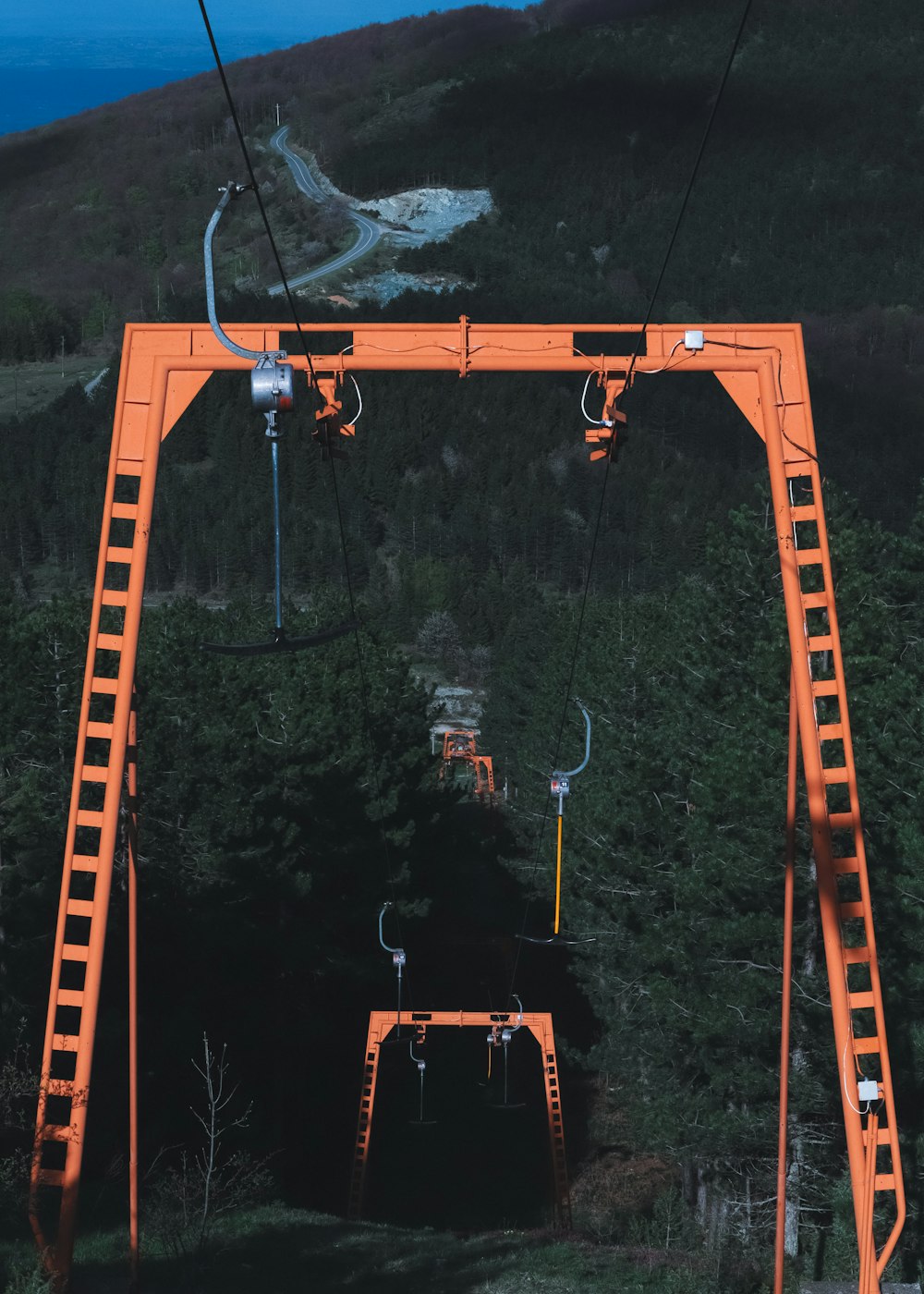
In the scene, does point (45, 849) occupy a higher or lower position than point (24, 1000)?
higher

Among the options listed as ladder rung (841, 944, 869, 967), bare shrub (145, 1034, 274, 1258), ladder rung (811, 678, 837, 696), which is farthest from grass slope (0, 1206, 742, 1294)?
ladder rung (811, 678, 837, 696)

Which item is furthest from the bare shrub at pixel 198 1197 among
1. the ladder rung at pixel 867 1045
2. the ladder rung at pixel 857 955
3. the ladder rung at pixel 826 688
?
the ladder rung at pixel 826 688

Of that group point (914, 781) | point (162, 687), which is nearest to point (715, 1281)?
point (914, 781)

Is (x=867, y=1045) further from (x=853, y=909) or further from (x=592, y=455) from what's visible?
(x=592, y=455)

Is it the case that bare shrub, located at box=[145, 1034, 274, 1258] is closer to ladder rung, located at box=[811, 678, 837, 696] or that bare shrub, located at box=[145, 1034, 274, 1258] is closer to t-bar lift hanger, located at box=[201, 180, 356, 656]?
t-bar lift hanger, located at box=[201, 180, 356, 656]

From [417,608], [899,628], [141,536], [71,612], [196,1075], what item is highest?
[417,608]

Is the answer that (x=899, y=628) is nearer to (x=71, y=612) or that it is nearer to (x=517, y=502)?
(x=71, y=612)

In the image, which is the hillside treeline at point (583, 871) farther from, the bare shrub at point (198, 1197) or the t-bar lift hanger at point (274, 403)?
the t-bar lift hanger at point (274, 403)
